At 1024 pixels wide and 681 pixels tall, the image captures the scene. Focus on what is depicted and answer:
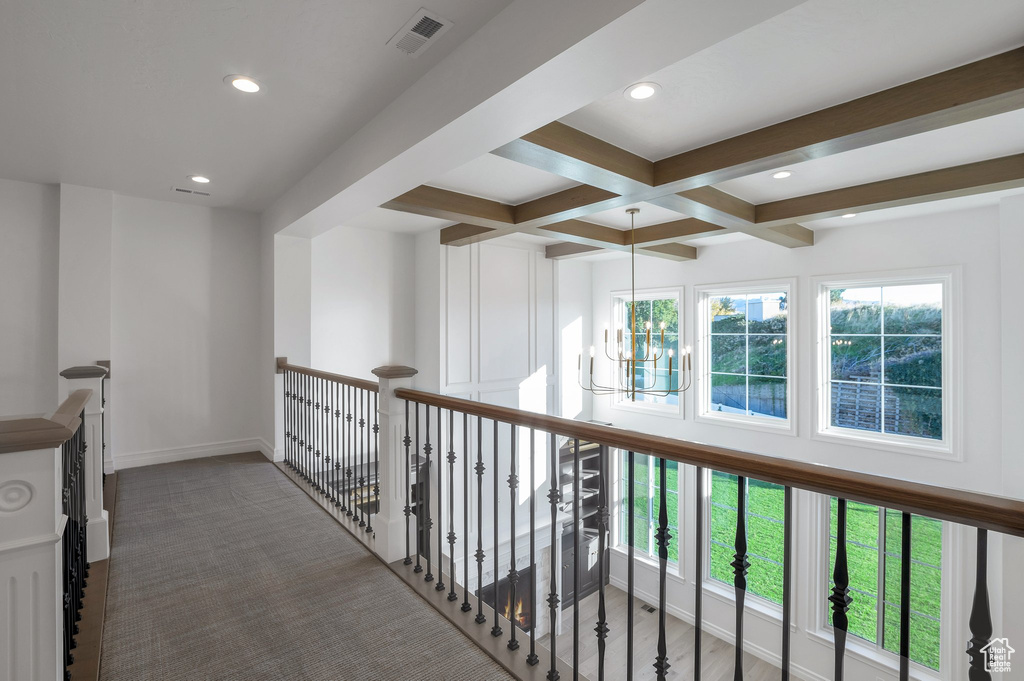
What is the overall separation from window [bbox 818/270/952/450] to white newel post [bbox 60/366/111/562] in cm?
590

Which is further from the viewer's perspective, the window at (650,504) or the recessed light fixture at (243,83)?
the window at (650,504)

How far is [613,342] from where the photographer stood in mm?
7613

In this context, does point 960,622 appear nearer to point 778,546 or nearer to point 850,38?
point 778,546

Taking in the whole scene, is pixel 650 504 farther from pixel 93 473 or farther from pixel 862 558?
pixel 93 473

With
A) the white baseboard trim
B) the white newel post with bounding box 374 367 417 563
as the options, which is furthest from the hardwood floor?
the white baseboard trim

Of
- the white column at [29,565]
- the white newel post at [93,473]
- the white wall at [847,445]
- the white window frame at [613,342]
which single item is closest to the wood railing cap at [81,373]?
the white newel post at [93,473]

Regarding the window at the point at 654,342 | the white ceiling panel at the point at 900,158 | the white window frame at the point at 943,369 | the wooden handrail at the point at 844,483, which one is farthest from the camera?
the window at the point at 654,342

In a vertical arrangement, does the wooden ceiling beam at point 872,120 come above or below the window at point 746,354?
above

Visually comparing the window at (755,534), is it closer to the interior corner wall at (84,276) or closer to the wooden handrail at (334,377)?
the wooden handrail at (334,377)

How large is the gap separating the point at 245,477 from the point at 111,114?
2648 mm

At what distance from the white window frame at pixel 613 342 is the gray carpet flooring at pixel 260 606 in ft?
13.6

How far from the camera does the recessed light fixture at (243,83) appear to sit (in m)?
2.31

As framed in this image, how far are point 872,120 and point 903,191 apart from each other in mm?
1555

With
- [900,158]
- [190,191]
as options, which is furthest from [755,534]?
[190,191]
